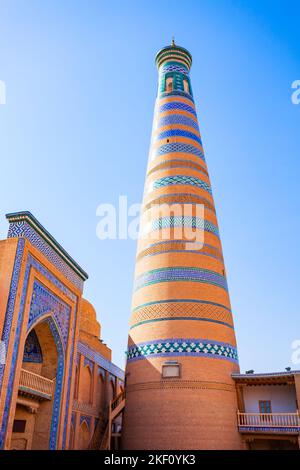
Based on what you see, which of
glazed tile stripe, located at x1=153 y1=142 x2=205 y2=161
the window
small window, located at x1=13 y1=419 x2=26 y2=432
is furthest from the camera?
glazed tile stripe, located at x1=153 y1=142 x2=205 y2=161

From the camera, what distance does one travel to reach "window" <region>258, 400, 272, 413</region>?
32.1ft

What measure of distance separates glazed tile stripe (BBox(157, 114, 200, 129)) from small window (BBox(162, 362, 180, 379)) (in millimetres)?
6972

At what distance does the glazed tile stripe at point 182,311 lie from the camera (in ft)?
32.1

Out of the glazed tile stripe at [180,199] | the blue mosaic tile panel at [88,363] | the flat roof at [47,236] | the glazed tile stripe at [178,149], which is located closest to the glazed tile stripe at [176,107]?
the glazed tile stripe at [178,149]

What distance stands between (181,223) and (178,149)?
247 centimetres

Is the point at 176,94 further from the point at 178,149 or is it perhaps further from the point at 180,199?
the point at 180,199

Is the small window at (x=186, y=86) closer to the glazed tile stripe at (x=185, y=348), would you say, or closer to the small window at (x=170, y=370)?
the glazed tile stripe at (x=185, y=348)

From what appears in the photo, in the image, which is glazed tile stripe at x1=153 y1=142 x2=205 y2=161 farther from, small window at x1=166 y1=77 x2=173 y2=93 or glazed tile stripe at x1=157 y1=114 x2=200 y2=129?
small window at x1=166 y1=77 x2=173 y2=93

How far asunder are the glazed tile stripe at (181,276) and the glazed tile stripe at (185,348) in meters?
1.43

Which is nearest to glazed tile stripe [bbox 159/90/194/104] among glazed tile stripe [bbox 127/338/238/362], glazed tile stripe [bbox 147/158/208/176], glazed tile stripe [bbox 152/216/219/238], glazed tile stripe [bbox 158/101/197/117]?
glazed tile stripe [bbox 158/101/197/117]

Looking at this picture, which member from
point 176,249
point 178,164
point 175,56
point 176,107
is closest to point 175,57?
point 175,56

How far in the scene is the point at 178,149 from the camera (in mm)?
12352

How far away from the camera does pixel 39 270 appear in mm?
7746
